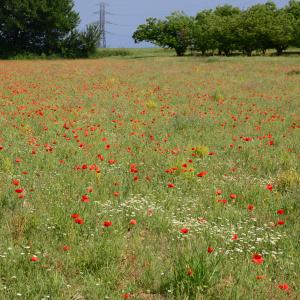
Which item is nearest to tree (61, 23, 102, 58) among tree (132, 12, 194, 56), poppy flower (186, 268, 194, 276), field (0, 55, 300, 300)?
tree (132, 12, 194, 56)

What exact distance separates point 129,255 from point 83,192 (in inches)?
74.6

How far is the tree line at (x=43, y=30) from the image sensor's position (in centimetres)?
6166

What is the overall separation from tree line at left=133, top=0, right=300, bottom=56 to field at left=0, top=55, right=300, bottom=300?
183 ft

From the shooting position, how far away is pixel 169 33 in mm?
74938

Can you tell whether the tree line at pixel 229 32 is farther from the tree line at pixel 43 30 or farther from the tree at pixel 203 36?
the tree line at pixel 43 30

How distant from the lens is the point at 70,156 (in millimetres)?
8484

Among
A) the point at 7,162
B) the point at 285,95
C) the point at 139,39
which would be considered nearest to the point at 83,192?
the point at 7,162

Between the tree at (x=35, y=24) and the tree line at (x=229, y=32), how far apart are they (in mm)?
15964

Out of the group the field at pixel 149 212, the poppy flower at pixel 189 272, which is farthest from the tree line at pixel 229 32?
the poppy flower at pixel 189 272

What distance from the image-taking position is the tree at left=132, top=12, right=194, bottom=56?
71.6 metres

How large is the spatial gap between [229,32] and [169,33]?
13404 mm

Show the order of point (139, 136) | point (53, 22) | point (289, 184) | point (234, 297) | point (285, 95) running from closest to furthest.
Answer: point (234, 297)
point (289, 184)
point (139, 136)
point (285, 95)
point (53, 22)

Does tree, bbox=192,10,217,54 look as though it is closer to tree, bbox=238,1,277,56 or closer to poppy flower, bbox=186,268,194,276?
tree, bbox=238,1,277,56

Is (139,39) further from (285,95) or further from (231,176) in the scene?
(231,176)
